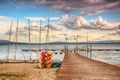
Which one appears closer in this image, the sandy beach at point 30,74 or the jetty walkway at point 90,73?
the jetty walkway at point 90,73

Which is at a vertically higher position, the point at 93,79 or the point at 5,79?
the point at 93,79

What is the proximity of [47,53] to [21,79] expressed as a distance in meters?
7.33

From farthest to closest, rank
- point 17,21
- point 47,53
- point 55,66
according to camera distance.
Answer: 1. point 17,21
2. point 55,66
3. point 47,53

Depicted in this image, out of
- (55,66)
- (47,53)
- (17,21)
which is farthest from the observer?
(17,21)

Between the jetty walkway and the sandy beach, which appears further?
the sandy beach

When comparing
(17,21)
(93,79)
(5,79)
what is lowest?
(5,79)

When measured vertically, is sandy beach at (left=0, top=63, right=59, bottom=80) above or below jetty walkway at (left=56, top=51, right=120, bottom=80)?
below

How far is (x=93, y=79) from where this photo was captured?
8836 mm

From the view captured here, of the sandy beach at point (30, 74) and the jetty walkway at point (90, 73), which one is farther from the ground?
the jetty walkway at point (90, 73)

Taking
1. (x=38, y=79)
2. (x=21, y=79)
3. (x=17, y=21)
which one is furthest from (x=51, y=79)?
(x=17, y=21)

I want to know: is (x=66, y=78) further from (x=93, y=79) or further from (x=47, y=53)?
(x=47, y=53)

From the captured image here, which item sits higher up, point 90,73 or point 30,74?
point 90,73

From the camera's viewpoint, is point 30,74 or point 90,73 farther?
point 30,74

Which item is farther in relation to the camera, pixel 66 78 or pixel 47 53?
pixel 47 53
